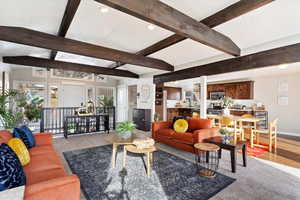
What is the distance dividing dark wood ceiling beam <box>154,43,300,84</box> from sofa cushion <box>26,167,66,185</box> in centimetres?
420

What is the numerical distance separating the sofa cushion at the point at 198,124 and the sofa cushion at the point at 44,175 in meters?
3.21

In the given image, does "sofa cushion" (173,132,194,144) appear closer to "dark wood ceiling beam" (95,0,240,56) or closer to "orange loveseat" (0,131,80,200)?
"dark wood ceiling beam" (95,0,240,56)

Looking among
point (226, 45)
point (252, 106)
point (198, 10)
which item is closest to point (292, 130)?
point (252, 106)

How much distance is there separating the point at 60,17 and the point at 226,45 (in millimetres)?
3421

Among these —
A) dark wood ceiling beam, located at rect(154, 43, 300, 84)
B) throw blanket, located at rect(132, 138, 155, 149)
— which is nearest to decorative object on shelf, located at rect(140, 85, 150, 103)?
dark wood ceiling beam, located at rect(154, 43, 300, 84)

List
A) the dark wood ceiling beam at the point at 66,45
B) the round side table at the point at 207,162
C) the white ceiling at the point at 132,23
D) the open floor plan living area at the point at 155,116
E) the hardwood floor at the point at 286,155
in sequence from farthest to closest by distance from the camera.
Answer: the hardwood floor at the point at 286,155 → the dark wood ceiling beam at the point at 66,45 → the round side table at the point at 207,162 → the white ceiling at the point at 132,23 → the open floor plan living area at the point at 155,116

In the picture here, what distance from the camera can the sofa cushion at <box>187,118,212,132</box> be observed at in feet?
12.4

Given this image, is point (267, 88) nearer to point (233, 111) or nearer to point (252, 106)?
point (252, 106)

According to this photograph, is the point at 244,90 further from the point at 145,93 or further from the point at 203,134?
the point at 203,134

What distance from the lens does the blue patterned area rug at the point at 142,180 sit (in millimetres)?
1960

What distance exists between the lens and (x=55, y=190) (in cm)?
116

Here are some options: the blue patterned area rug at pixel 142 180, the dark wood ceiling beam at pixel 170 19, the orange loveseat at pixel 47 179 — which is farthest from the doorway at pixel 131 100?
the dark wood ceiling beam at pixel 170 19

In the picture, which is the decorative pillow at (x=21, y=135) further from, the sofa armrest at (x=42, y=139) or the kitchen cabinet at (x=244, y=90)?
the kitchen cabinet at (x=244, y=90)

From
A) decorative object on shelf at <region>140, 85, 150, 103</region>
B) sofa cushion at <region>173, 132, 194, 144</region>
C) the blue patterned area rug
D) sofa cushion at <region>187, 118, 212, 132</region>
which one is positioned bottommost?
the blue patterned area rug
